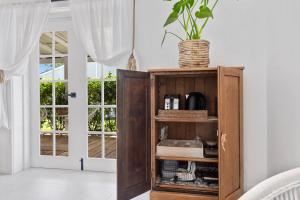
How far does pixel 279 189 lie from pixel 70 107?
2739 millimetres

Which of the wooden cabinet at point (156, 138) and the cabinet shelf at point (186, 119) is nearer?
the wooden cabinet at point (156, 138)

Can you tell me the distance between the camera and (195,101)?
2.27 meters

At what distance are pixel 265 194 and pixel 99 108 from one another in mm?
2503

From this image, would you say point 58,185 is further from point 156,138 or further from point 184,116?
point 184,116

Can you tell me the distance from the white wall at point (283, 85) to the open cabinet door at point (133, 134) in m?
1.01

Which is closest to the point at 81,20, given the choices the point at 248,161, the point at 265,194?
the point at 248,161

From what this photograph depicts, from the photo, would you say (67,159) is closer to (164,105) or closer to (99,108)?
(99,108)

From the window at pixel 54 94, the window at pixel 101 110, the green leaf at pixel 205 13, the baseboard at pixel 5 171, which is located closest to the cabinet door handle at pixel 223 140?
the green leaf at pixel 205 13

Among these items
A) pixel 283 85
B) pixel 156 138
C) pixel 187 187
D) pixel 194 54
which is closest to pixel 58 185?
pixel 156 138

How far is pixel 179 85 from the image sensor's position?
251 centimetres

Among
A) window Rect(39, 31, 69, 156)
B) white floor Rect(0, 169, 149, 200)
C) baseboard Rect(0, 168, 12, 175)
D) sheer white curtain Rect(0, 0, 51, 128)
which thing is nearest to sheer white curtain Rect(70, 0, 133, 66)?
sheer white curtain Rect(0, 0, 51, 128)

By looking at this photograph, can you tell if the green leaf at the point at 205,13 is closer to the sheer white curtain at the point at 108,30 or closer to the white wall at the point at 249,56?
the white wall at the point at 249,56

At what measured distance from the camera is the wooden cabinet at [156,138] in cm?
196

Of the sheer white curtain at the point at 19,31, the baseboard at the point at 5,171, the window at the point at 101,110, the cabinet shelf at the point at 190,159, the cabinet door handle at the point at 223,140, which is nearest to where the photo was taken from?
the cabinet door handle at the point at 223,140
